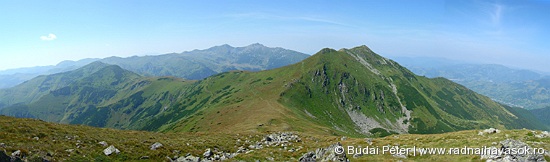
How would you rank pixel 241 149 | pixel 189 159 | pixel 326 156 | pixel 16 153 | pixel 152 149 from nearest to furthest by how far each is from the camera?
pixel 16 153 < pixel 326 156 < pixel 189 159 < pixel 152 149 < pixel 241 149

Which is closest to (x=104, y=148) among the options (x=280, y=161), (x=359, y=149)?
(x=280, y=161)

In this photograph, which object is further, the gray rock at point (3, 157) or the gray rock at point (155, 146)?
→ the gray rock at point (155, 146)

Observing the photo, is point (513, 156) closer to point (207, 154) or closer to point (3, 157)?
point (207, 154)

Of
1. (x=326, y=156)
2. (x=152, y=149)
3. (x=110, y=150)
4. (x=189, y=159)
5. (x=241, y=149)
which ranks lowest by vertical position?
(x=241, y=149)

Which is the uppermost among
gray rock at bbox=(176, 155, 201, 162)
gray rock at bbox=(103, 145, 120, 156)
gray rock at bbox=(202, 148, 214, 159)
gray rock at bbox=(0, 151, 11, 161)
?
gray rock at bbox=(0, 151, 11, 161)

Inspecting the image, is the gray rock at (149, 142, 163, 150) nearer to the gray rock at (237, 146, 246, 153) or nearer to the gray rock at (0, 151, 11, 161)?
the gray rock at (237, 146, 246, 153)

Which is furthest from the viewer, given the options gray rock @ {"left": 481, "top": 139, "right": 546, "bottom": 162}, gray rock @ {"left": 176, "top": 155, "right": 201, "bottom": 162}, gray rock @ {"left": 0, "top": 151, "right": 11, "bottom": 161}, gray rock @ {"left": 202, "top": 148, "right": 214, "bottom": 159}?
gray rock @ {"left": 202, "top": 148, "right": 214, "bottom": 159}

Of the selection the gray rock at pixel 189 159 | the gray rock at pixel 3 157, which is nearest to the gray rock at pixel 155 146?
the gray rock at pixel 189 159

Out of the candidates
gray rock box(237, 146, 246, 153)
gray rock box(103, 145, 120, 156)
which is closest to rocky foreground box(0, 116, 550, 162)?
gray rock box(103, 145, 120, 156)

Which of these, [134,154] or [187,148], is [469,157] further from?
[134,154]

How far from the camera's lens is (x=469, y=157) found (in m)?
27.6

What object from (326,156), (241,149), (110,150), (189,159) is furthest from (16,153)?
(326,156)

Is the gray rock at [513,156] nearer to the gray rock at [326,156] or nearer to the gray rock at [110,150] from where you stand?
the gray rock at [326,156]

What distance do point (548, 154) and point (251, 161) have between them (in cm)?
2888
